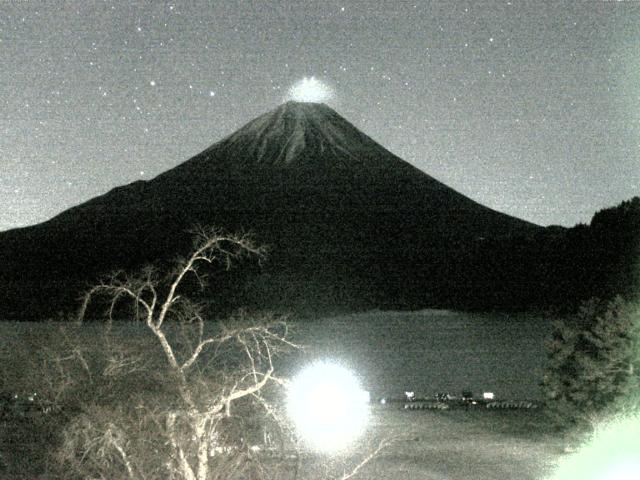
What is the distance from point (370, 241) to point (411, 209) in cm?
1658

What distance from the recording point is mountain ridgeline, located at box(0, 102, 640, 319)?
69.6 meters

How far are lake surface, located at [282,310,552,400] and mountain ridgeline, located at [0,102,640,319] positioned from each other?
4359 millimetres

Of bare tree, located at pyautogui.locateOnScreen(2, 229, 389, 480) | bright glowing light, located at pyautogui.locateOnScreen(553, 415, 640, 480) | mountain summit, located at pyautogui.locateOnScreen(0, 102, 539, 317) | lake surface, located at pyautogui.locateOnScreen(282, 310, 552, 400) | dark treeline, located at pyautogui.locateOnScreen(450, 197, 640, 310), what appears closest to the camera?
bare tree, located at pyautogui.locateOnScreen(2, 229, 389, 480)

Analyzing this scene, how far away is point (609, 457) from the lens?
1495cm

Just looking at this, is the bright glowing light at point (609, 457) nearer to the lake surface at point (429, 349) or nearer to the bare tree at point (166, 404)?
the lake surface at point (429, 349)

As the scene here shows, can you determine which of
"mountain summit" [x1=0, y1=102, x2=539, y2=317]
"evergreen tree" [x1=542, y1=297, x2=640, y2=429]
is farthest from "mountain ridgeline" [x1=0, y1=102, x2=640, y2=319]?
"evergreen tree" [x1=542, y1=297, x2=640, y2=429]

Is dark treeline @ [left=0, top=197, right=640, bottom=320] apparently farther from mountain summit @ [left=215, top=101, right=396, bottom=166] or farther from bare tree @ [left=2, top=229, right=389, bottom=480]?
bare tree @ [left=2, top=229, right=389, bottom=480]

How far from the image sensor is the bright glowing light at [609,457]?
13.7m

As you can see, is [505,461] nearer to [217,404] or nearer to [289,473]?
[289,473]

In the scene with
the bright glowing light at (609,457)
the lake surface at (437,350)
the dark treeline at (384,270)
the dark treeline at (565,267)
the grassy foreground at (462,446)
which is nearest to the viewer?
the bright glowing light at (609,457)

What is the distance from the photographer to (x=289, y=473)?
13.9 metres

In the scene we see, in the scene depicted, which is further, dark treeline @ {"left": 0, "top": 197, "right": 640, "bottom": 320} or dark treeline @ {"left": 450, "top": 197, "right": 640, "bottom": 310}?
dark treeline @ {"left": 0, "top": 197, "right": 640, "bottom": 320}

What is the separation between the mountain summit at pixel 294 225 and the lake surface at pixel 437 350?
50.4 feet

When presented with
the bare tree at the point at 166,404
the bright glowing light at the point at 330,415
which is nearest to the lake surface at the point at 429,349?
the bare tree at the point at 166,404
